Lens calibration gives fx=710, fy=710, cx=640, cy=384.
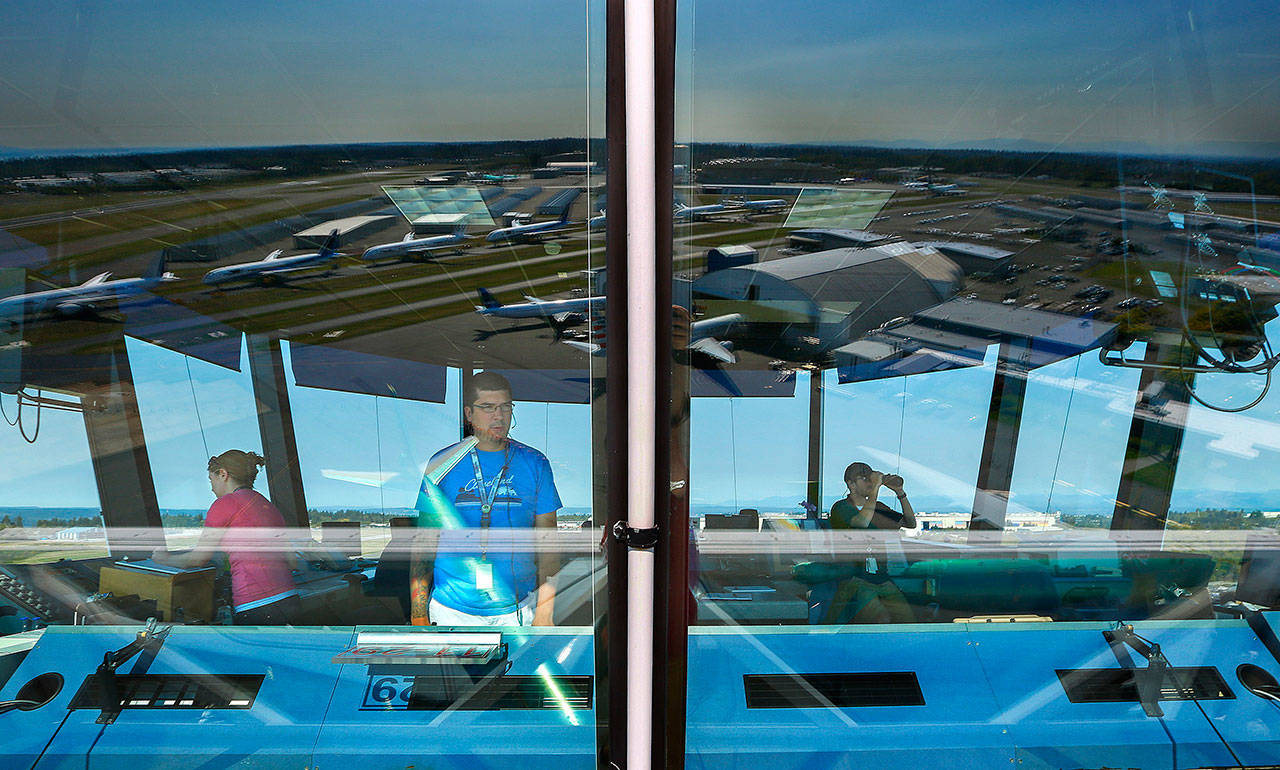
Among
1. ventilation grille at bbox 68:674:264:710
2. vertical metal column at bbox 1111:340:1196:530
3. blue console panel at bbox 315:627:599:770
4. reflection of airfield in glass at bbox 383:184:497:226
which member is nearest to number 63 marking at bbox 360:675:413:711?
blue console panel at bbox 315:627:599:770

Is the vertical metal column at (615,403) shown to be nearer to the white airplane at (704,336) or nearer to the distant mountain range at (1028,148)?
the white airplane at (704,336)

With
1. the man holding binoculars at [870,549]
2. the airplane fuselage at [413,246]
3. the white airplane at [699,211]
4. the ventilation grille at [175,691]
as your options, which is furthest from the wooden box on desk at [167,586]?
the man holding binoculars at [870,549]

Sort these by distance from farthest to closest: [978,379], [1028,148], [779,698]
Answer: [779,698] → [978,379] → [1028,148]

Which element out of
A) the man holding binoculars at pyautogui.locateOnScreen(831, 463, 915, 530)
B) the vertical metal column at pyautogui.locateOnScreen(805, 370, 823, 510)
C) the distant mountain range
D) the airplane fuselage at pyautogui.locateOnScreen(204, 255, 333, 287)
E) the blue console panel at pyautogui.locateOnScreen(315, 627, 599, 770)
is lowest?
the blue console panel at pyautogui.locateOnScreen(315, 627, 599, 770)

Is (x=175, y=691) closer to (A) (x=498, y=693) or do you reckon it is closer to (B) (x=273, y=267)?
(A) (x=498, y=693)

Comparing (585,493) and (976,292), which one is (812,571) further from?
(976,292)

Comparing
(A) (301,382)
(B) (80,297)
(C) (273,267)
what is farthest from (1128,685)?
(B) (80,297)

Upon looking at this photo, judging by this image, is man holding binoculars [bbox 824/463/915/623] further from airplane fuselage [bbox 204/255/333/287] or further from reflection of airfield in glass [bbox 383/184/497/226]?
airplane fuselage [bbox 204/255/333/287]
